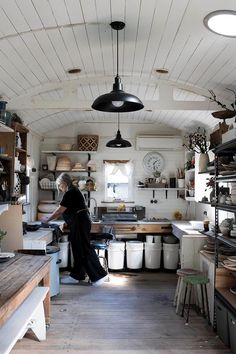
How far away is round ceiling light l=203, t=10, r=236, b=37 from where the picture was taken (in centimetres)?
247

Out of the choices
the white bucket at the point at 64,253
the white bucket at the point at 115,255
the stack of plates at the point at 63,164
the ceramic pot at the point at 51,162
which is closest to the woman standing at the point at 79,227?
the white bucket at the point at 115,255

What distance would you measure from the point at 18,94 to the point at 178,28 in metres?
2.17

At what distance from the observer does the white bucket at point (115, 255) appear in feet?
19.9

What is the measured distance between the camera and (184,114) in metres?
5.69

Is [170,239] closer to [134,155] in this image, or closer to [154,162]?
[154,162]

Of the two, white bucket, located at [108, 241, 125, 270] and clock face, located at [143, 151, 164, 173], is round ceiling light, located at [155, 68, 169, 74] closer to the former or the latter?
clock face, located at [143, 151, 164, 173]

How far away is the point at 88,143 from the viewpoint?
6.73 metres

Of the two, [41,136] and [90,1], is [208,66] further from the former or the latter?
[41,136]

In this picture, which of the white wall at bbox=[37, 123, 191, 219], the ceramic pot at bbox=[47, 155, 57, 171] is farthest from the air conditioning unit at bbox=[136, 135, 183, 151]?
the ceramic pot at bbox=[47, 155, 57, 171]

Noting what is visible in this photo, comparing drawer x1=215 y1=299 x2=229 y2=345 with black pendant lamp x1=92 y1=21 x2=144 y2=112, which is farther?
drawer x1=215 y1=299 x2=229 y2=345

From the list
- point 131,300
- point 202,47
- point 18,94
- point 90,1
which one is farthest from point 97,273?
point 90,1

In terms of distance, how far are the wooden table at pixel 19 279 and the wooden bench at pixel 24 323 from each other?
131 mm

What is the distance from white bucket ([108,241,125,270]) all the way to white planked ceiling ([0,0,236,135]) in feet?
8.09

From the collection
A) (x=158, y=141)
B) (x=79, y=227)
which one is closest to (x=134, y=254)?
(x=79, y=227)
